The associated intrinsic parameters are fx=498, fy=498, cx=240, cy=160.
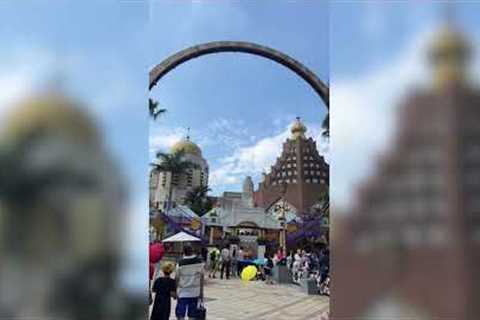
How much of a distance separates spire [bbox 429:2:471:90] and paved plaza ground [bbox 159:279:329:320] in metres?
1.85

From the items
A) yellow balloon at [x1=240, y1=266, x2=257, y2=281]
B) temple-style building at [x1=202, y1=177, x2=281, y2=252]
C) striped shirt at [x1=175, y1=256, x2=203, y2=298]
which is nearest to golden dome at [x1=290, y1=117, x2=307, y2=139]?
striped shirt at [x1=175, y1=256, x2=203, y2=298]

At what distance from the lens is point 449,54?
3.17 feet

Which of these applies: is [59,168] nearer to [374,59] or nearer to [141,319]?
[141,319]

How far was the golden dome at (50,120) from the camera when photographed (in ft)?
3.61

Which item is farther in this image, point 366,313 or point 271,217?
point 271,217

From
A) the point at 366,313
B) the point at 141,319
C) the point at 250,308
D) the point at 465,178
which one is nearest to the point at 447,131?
the point at 465,178

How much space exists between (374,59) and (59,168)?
2.34 ft

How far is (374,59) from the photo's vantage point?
0.96 meters

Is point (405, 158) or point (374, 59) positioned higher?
point (374, 59)

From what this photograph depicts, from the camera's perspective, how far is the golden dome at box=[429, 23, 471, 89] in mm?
921

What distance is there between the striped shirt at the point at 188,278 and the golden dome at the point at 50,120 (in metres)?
1.48

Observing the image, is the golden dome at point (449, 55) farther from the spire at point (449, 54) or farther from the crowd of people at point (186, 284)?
the crowd of people at point (186, 284)

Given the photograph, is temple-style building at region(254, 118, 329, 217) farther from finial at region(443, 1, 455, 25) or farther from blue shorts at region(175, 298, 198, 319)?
finial at region(443, 1, 455, 25)

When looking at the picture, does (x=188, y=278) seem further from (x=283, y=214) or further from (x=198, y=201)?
(x=283, y=214)
